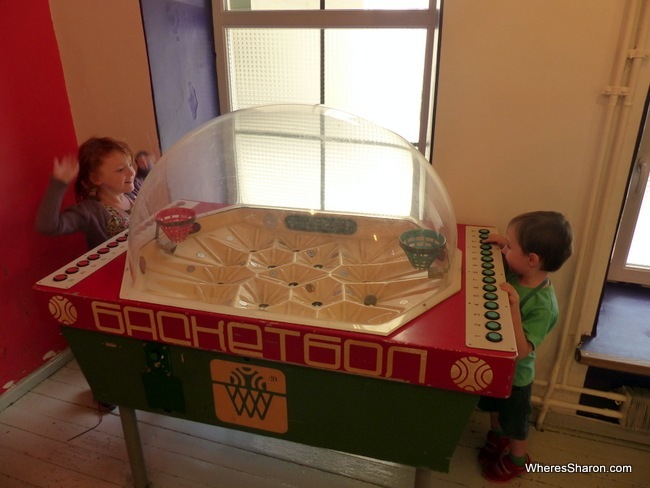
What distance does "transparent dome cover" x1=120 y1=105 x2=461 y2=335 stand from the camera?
151 centimetres

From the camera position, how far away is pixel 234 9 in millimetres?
2162

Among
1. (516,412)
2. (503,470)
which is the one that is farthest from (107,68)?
(503,470)

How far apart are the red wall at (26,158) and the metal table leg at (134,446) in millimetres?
763

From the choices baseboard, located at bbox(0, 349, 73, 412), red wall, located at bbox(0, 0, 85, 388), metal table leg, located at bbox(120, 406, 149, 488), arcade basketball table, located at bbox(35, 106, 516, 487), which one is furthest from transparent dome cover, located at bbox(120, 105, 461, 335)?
baseboard, located at bbox(0, 349, 73, 412)

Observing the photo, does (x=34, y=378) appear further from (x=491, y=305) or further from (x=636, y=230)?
(x=636, y=230)

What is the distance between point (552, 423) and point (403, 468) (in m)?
0.65

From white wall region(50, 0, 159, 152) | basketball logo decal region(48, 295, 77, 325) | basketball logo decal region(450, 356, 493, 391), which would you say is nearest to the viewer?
basketball logo decal region(450, 356, 493, 391)

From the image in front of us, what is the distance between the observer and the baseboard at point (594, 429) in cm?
197

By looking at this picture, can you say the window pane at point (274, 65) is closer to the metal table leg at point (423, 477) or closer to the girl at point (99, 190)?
the girl at point (99, 190)

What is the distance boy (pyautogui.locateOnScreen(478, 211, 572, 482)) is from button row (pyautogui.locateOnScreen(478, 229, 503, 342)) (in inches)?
1.6

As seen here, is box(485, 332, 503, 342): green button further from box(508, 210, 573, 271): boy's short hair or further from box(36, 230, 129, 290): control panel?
box(36, 230, 129, 290): control panel

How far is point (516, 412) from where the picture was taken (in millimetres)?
1722

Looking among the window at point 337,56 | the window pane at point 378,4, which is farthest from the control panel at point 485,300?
the window pane at point 378,4

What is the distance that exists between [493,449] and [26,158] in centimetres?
209
